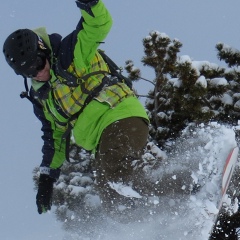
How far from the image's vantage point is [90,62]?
15.6ft

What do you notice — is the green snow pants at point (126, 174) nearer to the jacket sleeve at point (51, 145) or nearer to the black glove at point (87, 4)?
the jacket sleeve at point (51, 145)

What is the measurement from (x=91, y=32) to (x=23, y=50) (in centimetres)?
63

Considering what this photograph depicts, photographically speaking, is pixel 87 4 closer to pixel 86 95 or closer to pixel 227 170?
pixel 86 95

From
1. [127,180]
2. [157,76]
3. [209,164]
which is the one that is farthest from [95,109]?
[157,76]

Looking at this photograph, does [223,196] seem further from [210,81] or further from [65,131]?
[210,81]

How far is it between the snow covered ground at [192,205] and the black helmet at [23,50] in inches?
61.3

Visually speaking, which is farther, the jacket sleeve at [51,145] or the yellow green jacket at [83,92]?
the jacket sleeve at [51,145]

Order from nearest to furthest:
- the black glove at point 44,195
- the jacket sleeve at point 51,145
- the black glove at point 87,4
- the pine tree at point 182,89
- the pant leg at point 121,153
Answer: the black glove at point 87,4, the pant leg at point 121,153, the jacket sleeve at point 51,145, the black glove at point 44,195, the pine tree at point 182,89

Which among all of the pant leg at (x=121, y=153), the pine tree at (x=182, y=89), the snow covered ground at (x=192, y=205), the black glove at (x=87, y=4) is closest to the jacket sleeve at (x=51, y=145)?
the pant leg at (x=121, y=153)

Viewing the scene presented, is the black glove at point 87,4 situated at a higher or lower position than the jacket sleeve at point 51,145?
higher

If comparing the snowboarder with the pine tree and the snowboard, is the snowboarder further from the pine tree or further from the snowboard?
the pine tree

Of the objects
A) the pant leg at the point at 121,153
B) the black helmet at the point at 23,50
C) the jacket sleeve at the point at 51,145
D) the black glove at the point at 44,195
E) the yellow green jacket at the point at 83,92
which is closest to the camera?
the yellow green jacket at the point at 83,92

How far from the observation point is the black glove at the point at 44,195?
5.42 metres

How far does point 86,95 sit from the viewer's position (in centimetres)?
473
